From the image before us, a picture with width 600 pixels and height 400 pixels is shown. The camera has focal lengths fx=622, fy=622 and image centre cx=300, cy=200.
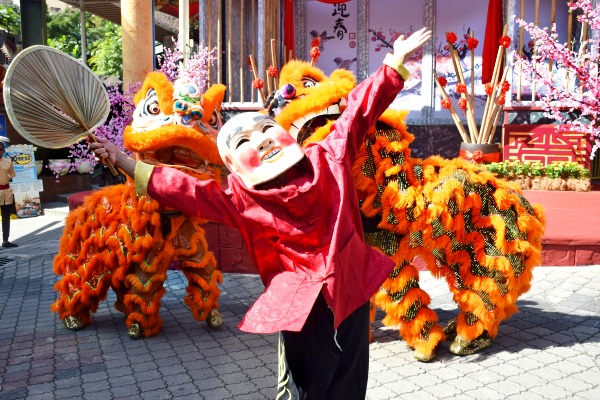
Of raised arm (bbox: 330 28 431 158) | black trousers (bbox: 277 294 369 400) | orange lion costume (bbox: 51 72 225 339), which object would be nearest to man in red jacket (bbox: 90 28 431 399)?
black trousers (bbox: 277 294 369 400)

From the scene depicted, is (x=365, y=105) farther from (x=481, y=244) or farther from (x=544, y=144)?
(x=544, y=144)

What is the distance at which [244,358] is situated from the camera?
400 centimetres

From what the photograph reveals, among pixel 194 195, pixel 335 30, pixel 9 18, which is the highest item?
pixel 9 18

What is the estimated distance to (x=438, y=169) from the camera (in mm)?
3934

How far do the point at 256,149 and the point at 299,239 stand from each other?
1.31 ft

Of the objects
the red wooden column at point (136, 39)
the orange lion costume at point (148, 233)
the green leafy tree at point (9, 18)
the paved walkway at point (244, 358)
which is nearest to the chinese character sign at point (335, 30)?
the red wooden column at point (136, 39)

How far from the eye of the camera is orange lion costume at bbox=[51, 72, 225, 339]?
402 cm

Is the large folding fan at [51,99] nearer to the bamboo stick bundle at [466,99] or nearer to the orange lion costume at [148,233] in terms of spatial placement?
the orange lion costume at [148,233]

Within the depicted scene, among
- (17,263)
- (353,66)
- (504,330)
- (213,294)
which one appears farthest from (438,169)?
(353,66)

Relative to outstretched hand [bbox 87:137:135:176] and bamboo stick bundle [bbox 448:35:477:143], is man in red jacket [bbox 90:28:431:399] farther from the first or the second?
bamboo stick bundle [bbox 448:35:477:143]

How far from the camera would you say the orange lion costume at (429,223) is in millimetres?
3719

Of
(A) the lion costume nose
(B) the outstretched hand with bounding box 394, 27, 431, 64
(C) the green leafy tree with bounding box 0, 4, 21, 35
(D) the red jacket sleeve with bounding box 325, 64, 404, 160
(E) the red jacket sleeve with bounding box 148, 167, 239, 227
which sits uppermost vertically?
(C) the green leafy tree with bounding box 0, 4, 21, 35

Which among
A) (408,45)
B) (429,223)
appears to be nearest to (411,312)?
(429,223)

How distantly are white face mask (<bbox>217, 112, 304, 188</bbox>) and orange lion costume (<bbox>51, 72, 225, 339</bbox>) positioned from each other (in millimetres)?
1459
